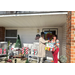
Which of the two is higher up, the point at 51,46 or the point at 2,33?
the point at 2,33

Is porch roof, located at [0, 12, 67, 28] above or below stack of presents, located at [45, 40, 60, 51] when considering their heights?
above

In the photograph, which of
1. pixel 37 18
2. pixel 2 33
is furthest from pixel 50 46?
pixel 2 33

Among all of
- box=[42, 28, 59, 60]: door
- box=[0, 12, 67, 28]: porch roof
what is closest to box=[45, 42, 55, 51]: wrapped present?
box=[0, 12, 67, 28]: porch roof

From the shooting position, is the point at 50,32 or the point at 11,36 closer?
the point at 50,32

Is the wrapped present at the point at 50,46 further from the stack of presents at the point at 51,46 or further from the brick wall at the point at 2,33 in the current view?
the brick wall at the point at 2,33

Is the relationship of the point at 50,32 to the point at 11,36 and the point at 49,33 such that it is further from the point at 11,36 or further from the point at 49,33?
the point at 11,36

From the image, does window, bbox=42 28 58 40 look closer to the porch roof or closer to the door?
the door


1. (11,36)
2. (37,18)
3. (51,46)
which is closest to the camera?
(51,46)

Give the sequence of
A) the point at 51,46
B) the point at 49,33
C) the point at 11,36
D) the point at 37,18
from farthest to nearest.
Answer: the point at 11,36
the point at 49,33
the point at 37,18
the point at 51,46

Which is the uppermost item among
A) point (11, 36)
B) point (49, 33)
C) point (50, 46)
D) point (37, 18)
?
point (37, 18)

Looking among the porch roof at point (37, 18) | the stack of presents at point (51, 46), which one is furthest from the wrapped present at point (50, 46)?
the porch roof at point (37, 18)

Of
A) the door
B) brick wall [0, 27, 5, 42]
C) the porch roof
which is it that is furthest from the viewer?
brick wall [0, 27, 5, 42]

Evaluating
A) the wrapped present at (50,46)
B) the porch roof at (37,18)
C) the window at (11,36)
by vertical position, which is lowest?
the wrapped present at (50,46)
